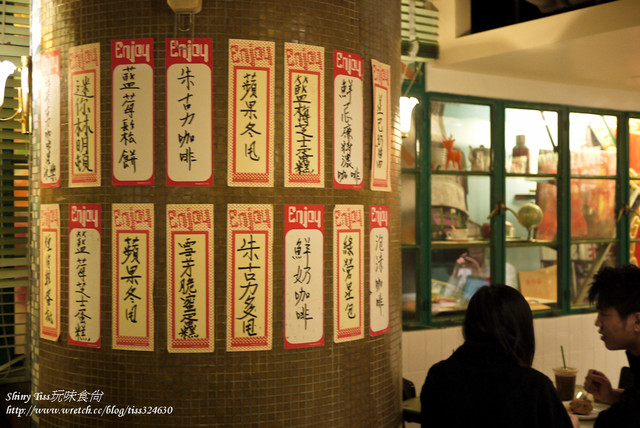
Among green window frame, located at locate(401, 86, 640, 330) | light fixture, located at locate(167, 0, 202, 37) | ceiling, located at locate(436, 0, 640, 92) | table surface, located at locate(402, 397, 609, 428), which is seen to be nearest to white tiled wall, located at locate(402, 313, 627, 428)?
green window frame, located at locate(401, 86, 640, 330)

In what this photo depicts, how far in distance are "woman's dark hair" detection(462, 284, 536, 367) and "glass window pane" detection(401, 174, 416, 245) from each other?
2.85 meters

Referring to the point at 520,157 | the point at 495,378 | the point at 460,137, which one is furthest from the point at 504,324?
the point at 520,157

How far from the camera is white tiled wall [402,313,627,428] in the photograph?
16.8 feet

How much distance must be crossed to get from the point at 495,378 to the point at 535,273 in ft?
13.1

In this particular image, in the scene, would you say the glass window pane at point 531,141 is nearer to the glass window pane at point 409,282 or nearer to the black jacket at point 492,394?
the glass window pane at point 409,282

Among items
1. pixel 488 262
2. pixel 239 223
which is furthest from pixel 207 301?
pixel 488 262

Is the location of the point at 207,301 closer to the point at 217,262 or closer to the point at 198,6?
the point at 217,262

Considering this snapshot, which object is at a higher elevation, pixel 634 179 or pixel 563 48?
pixel 563 48

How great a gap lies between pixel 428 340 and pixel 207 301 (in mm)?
2979

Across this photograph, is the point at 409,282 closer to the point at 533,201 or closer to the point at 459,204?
the point at 459,204

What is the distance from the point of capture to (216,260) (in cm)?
258

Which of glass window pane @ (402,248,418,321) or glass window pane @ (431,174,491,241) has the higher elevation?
glass window pane @ (431,174,491,241)

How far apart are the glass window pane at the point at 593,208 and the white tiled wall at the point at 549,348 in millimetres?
802

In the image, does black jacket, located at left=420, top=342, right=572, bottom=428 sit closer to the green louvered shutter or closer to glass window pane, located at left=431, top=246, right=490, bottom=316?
glass window pane, located at left=431, top=246, right=490, bottom=316
